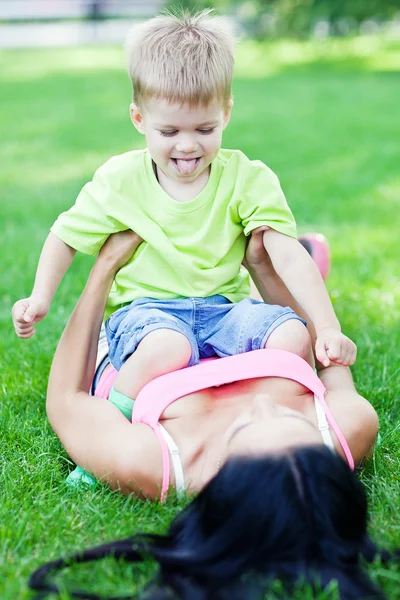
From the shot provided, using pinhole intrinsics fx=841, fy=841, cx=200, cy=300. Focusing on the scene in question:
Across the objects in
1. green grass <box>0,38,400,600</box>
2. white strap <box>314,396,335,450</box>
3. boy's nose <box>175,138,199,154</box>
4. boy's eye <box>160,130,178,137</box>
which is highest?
boy's eye <box>160,130,178,137</box>

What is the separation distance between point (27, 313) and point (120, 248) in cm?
41

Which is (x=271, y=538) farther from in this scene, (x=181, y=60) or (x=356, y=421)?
(x=181, y=60)

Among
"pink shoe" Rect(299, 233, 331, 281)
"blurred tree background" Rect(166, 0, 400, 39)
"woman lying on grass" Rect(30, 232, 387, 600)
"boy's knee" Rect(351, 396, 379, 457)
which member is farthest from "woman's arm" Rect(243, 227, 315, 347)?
"blurred tree background" Rect(166, 0, 400, 39)

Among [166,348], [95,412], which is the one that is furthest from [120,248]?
[95,412]

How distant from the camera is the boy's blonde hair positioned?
260cm

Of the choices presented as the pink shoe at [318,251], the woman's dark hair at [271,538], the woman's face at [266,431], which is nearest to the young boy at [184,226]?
the woman's face at [266,431]

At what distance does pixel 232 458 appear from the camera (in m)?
1.98

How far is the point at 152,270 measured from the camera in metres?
2.87

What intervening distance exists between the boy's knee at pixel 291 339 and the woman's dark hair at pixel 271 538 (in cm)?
69

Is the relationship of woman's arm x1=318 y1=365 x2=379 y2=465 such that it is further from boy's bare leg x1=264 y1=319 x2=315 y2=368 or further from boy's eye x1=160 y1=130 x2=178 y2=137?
boy's eye x1=160 y1=130 x2=178 y2=137

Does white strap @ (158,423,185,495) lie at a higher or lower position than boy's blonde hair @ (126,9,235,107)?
lower

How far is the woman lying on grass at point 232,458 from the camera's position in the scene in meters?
1.84

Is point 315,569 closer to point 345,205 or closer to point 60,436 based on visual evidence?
point 60,436

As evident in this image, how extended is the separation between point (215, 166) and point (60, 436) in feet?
3.41
